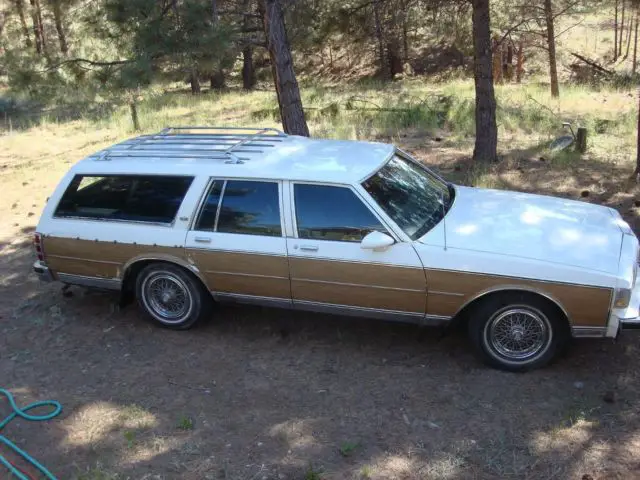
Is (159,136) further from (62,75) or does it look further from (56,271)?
(62,75)

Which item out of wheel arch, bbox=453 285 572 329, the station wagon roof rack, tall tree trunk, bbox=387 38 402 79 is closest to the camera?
wheel arch, bbox=453 285 572 329

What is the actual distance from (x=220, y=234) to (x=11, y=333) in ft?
7.79

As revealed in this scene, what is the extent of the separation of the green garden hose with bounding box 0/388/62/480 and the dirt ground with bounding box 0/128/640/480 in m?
0.07

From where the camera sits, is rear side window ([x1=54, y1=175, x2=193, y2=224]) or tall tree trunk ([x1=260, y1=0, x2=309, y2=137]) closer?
rear side window ([x1=54, y1=175, x2=193, y2=224])

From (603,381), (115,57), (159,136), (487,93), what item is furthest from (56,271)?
(115,57)

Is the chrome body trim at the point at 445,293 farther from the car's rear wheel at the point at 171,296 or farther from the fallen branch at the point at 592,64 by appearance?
the fallen branch at the point at 592,64

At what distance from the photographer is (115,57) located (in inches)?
643

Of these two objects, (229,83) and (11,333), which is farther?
(229,83)

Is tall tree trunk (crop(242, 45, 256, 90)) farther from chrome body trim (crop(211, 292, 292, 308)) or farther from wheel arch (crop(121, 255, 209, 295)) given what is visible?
chrome body trim (crop(211, 292, 292, 308))

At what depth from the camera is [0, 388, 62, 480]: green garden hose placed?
4.00m

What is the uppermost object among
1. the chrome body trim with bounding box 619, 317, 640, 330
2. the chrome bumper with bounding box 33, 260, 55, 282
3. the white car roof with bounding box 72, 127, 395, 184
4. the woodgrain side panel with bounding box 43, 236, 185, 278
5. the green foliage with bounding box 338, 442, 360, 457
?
the white car roof with bounding box 72, 127, 395, 184

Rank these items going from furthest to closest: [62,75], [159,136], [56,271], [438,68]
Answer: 1. [438,68]
2. [62,75]
3. [159,136]
4. [56,271]

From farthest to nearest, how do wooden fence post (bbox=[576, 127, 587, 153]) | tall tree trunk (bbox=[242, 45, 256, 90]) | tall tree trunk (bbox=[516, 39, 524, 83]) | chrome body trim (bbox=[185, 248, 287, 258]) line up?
tall tree trunk (bbox=[516, 39, 524, 83]) → tall tree trunk (bbox=[242, 45, 256, 90]) → wooden fence post (bbox=[576, 127, 587, 153]) → chrome body trim (bbox=[185, 248, 287, 258])

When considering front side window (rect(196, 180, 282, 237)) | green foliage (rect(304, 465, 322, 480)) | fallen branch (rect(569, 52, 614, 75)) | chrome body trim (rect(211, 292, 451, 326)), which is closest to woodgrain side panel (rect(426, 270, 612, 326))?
chrome body trim (rect(211, 292, 451, 326))
